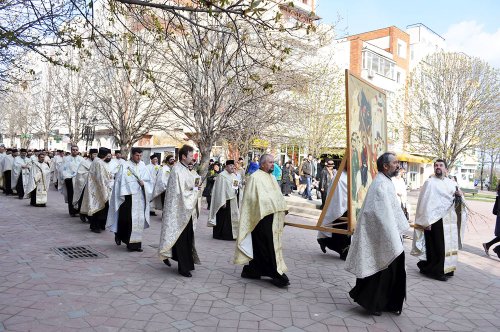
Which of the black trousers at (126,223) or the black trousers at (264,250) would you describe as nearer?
the black trousers at (264,250)

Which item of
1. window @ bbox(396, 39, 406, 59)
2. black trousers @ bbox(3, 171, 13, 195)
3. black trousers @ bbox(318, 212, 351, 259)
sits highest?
window @ bbox(396, 39, 406, 59)

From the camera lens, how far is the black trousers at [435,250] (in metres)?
7.00

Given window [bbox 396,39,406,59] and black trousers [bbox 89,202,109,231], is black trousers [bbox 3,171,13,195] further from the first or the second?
window [bbox 396,39,406,59]

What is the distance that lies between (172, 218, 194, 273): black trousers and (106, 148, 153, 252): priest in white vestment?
161 centimetres

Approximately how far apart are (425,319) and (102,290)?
159 inches

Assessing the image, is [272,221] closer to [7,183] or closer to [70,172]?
[70,172]

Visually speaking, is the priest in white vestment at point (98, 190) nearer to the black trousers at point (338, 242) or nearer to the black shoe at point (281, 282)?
the black trousers at point (338, 242)

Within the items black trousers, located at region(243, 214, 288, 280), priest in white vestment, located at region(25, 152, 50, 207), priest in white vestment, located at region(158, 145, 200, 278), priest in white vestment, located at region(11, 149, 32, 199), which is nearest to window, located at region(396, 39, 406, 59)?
priest in white vestment, located at region(11, 149, 32, 199)

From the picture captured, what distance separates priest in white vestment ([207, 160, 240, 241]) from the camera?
9.78 metres

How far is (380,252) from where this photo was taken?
16.4 feet

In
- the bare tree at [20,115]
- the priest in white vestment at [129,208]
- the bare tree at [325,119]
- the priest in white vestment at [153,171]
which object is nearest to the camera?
the priest in white vestment at [129,208]

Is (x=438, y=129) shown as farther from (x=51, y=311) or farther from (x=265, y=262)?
(x=51, y=311)

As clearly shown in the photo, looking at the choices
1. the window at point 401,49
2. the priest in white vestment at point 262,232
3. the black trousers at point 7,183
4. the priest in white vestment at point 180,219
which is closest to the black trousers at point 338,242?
the priest in white vestment at point 262,232

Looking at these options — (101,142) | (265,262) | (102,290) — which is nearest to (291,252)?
(265,262)
